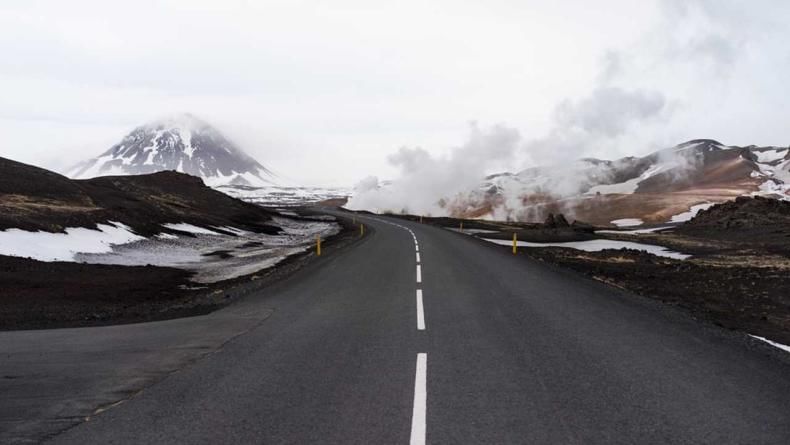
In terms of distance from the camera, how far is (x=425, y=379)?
6.23 meters

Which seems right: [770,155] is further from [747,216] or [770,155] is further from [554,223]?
[554,223]

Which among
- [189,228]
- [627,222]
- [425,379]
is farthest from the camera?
[627,222]

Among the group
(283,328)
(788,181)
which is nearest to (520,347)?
(283,328)

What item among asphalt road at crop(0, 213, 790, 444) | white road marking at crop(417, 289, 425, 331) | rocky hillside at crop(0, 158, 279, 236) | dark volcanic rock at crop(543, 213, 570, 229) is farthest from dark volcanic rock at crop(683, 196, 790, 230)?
rocky hillside at crop(0, 158, 279, 236)

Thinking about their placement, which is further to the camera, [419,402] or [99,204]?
[99,204]

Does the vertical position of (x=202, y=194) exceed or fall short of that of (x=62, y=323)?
it exceeds it

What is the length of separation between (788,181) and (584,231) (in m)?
132

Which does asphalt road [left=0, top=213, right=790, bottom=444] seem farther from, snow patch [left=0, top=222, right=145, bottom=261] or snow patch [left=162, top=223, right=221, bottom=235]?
snow patch [left=162, top=223, right=221, bottom=235]

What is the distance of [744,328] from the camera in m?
9.66

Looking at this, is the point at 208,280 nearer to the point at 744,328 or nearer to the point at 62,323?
the point at 62,323

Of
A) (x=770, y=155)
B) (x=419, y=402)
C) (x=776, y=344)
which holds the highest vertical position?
(x=770, y=155)

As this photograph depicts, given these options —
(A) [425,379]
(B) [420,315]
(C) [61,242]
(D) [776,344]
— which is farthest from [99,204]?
(D) [776,344]

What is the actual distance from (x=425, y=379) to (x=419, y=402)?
0.77 metres

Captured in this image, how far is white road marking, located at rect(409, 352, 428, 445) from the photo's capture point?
4641 mm
